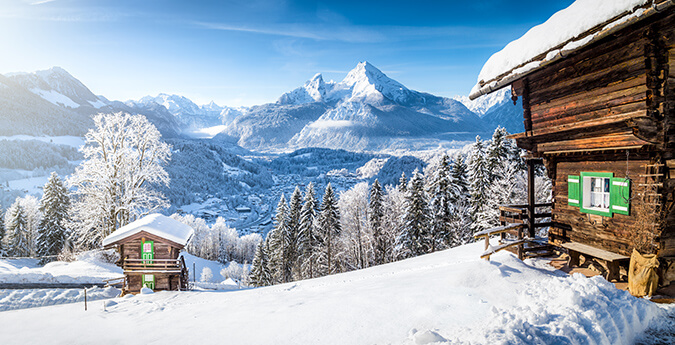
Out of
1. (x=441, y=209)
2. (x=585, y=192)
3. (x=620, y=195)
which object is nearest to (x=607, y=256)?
(x=620, y=195)

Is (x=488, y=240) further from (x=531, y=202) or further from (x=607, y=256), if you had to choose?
(x=531, y=202)

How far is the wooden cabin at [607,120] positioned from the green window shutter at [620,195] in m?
0.03

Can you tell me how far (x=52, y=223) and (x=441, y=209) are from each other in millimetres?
42372

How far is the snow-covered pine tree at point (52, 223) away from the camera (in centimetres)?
3331

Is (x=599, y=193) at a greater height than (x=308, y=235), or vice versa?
(x=599, y=193)

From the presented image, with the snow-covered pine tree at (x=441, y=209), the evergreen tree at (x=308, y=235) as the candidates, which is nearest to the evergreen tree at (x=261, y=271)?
the evergreen tree at (x=308, y=235)

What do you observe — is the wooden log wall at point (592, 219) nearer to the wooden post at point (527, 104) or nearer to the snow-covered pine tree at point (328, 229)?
the wooden post at point (527, 104)

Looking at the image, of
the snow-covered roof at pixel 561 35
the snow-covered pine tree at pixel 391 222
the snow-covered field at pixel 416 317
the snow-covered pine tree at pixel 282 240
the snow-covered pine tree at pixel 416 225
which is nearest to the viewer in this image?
the snow-covered field at pixel 416 317

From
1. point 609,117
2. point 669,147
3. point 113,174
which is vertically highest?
point 609,117

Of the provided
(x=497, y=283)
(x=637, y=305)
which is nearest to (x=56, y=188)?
(x=497, y=283)

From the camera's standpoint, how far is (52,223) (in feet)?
111

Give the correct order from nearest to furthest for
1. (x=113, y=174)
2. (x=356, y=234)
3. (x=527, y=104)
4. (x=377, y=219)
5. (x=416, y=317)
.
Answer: (x=416, y=317) → (x=527, y=104) → (x=113, y=174) → (x=377, y=219) → (x=356, y=234)

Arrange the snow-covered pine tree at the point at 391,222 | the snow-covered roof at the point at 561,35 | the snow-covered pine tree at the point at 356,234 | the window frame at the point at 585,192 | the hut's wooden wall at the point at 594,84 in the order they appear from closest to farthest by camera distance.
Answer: the snow-covered roof at the point at 561,35 → the hut's wooden wall at the point at 594,84 → the window frame at the point at 585,192 → the snow-covered pine tree at the point at 391,222 → the snow-covered pine tree at the point at 356,234

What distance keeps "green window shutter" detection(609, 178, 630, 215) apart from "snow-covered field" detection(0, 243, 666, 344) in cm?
247
